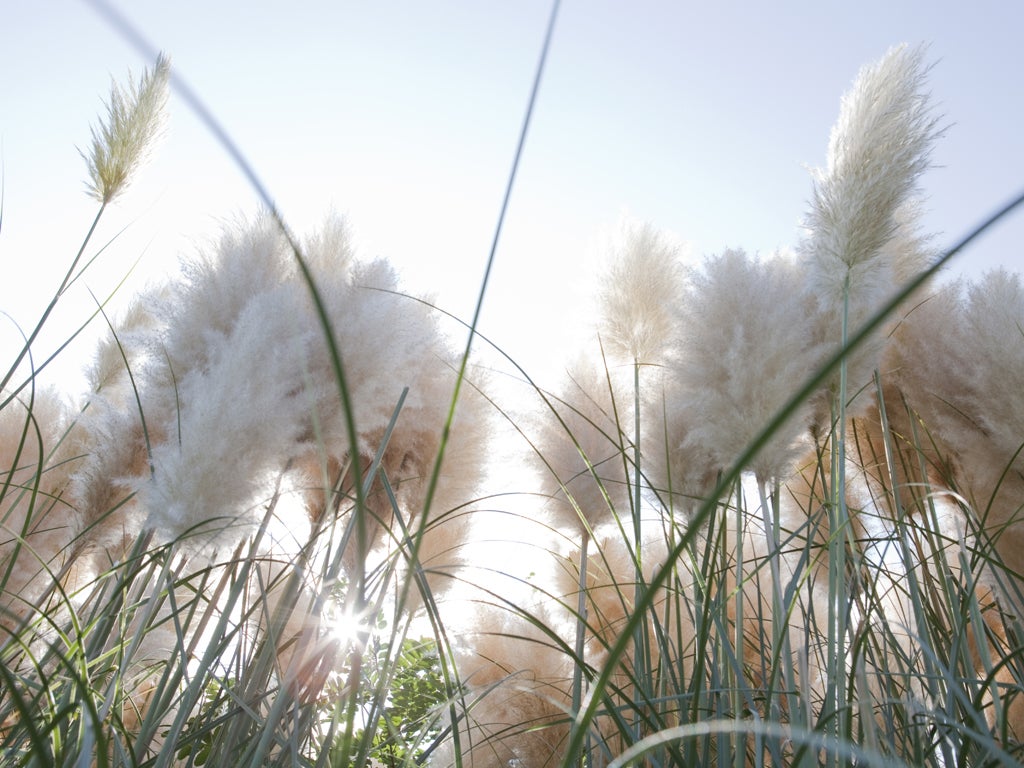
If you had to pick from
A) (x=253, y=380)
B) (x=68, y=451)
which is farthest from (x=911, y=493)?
(x=68, y=451)

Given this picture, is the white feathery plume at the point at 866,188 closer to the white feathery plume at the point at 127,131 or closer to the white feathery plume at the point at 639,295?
the white feathery plume at the point at 639,295

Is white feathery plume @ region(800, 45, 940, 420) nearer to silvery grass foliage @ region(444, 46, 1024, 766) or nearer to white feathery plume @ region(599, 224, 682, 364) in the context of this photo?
silvery grass foliage @ region(444, 46, 1024, 766)

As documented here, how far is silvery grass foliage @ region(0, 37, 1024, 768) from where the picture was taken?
55.8 inches

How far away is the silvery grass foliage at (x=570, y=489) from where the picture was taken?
4.65ft

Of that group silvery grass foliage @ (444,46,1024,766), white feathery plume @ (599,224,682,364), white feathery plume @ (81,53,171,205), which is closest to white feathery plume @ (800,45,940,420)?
silvery grass foliage @ (444,46,1024,766)

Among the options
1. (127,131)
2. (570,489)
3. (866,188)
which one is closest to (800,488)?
(570,489)

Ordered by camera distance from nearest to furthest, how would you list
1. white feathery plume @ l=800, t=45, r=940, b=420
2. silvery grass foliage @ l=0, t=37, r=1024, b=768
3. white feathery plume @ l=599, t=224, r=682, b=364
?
silvery grass foliage @ l=0, t=37, r=1024, b=768 < white feathery plume @ l=800, t=45, r=940, b=420 < white feathery plume @ l=599, t=224, r=682, b=364

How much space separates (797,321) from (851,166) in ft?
1.25

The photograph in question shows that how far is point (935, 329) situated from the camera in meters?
2.18

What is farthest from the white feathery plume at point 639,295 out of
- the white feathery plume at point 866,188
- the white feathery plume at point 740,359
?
the white feathery plume at point 866,188

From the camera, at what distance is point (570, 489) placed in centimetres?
221

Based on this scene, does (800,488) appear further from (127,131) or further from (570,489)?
(127,131)

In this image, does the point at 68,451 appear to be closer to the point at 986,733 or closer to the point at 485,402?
the point at 485,402

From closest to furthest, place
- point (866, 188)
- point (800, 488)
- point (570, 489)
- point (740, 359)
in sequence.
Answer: point (866, 188) → point (740, 359) → point (570, 489) → point (800, 488)
